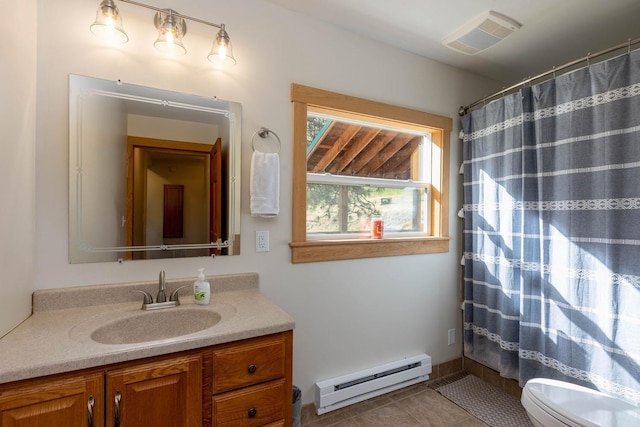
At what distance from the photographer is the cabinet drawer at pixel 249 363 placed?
108cm

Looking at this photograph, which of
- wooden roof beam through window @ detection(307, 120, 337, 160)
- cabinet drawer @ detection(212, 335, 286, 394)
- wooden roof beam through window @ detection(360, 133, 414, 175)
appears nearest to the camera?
cabinet drawer @ detection(212, 335, 286, 394)

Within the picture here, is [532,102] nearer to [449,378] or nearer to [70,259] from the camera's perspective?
[449,378]

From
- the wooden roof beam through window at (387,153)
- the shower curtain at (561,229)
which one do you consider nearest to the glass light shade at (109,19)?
the wooden roof beam through window at (387,153)

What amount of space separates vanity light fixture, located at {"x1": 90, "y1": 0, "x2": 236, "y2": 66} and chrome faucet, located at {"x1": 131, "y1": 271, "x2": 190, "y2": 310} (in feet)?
3.47

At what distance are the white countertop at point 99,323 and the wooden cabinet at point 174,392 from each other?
1.9 inches

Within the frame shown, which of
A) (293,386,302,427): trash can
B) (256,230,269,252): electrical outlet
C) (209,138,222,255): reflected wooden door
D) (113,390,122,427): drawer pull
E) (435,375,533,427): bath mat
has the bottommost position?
(435,375,533,427): bath mat

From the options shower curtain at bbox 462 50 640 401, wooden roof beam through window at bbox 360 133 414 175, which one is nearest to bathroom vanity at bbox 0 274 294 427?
wooden roof beam through window at bbox 360 133 414 175

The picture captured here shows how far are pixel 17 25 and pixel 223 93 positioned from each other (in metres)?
0.78

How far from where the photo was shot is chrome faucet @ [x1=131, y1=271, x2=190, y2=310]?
132 centimetres

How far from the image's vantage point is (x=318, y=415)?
5.95ft

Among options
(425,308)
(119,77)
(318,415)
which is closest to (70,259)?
(119,77)

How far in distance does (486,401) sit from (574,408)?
855 mm

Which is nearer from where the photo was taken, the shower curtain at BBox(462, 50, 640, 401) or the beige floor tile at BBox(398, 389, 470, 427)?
the shower curtain at BBox(462, 50, 640, 401)

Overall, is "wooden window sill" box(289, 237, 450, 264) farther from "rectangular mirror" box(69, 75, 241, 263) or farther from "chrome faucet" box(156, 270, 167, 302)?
"chrome faucet" box(156, 270, 167, 302)
